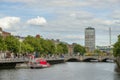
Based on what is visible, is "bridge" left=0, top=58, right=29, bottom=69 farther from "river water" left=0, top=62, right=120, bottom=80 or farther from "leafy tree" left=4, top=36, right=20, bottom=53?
"leafy tree" left=4, top=36, right=20, bottom=53

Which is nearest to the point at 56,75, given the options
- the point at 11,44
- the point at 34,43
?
the point at 11,44

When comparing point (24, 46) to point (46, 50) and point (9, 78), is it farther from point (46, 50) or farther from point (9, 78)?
point (9, 78)

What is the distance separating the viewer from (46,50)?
169 m

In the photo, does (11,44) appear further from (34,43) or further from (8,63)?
(34,43)

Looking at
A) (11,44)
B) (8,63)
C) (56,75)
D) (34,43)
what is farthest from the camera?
(34,43)

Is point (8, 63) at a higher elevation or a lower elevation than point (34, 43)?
lower

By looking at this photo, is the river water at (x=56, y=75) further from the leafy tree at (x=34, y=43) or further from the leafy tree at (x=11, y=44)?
the leafy tree at (x=34, y=43)

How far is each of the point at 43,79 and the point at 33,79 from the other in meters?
1.47

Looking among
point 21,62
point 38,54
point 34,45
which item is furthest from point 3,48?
point 38,54

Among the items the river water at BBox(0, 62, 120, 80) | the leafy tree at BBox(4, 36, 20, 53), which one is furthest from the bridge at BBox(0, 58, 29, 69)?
the leafy tree at BBox(4, 36, 20, 53)

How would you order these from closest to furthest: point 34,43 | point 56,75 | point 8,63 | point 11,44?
point 56,75, point 8,63, point 11,44, point 34,43

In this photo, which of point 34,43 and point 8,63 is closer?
point 8,63

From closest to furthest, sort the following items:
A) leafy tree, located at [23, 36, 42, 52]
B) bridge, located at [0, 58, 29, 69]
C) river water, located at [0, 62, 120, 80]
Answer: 1. river water, located at [0, 62, 120, 80]
2. bridge, located at [0, 58, 29, 69]
3. leafy tree, located at [23, 36, 42, 52]

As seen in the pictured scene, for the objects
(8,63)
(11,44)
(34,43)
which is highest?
(34,43)
